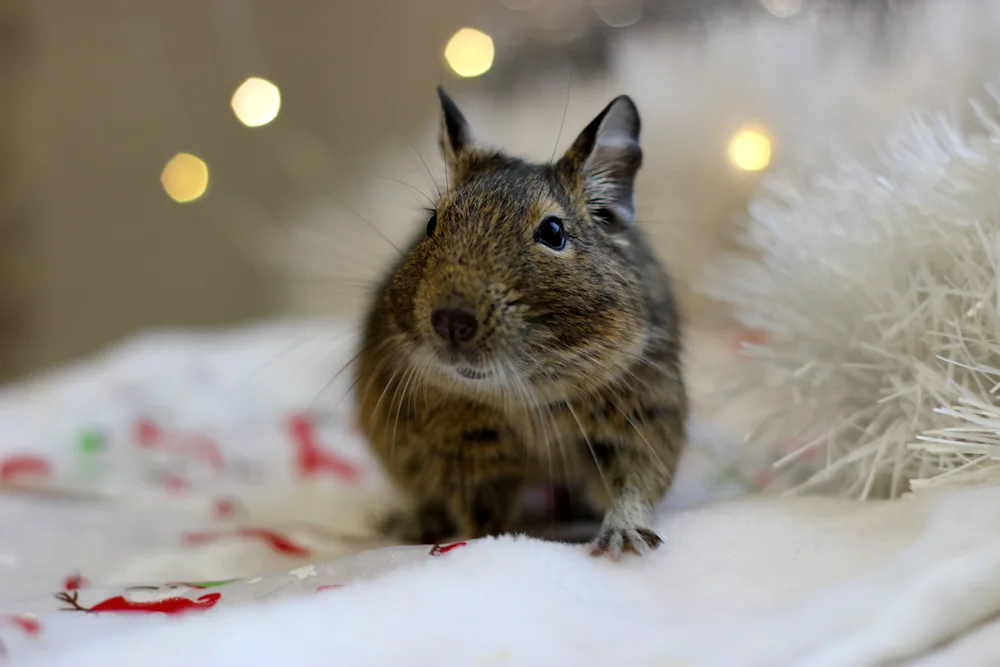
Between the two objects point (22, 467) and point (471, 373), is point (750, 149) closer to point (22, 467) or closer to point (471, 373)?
point (471, 373)

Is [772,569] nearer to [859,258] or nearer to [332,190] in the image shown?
[859,258]

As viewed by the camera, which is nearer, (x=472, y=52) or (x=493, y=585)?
(x=493, y=585)

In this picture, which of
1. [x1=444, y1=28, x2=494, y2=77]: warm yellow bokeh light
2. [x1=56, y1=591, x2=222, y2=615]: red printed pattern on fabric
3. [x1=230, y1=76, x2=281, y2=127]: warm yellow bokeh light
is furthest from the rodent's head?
[x1=230, y1=76, x2=281, y2=127]: warm yellow bokeh light

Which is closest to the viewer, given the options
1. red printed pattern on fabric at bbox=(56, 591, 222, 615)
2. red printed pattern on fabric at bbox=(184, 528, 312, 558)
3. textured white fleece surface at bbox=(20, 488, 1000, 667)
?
textured white fleece surface at bbox=(20, 488, 1000, 667)

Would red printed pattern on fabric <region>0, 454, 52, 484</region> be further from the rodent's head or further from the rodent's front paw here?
the rodent's front paw

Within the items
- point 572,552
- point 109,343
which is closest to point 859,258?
point 572,552

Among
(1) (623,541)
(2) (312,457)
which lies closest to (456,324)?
(1) (623,541)
